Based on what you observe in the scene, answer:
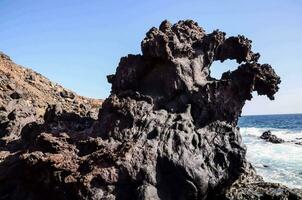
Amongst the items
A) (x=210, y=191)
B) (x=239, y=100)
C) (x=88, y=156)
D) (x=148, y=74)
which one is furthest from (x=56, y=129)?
(x=239, y=100)

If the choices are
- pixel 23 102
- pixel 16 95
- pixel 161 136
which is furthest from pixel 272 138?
pixel 161 136

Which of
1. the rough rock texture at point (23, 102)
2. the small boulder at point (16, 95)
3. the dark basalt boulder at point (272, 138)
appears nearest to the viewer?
the rough rock texture at point (23, 102)

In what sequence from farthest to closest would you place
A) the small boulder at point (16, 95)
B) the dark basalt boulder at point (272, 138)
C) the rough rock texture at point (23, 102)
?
the dark basalt boulder at point (272, 138)
the small boulder at point (16, 95)
the rough rock texture at point (23, 102)

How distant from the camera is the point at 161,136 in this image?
34.0 ft

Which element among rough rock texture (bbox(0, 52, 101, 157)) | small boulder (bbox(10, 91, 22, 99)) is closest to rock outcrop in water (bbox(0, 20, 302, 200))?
rough rock texture (bbox(0, 52, 101, 157))

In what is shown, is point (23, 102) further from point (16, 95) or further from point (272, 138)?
point (272, 138)

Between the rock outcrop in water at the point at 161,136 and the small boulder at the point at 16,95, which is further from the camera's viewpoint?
the small boulder at the point at 16,95

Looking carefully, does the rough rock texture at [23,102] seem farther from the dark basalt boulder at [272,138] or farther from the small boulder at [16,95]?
the dark basalt boulder at [272,138]

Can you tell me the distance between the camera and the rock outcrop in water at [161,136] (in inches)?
364

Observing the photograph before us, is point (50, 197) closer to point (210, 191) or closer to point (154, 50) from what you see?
point (210, 191)

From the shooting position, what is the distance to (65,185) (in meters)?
8.96

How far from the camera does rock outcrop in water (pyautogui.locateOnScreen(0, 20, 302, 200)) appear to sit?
9.26 metres

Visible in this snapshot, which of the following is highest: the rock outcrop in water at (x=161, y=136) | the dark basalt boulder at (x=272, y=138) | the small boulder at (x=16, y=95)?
the small boulder at (x=16, y=95)

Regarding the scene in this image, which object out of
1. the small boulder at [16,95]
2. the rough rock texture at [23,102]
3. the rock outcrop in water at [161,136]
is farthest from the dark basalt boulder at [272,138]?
the rock outcrop in water at [161,136]
